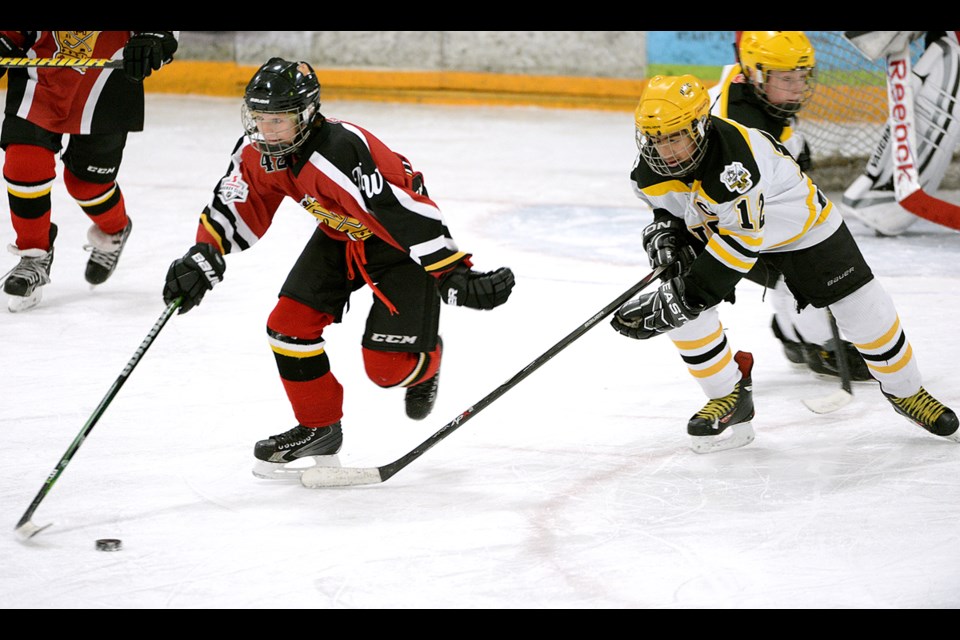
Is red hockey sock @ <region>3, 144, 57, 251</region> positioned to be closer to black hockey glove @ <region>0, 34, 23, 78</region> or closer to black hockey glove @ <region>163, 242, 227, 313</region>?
black hockey glove @ <region>0, 34, 23, 78</region>

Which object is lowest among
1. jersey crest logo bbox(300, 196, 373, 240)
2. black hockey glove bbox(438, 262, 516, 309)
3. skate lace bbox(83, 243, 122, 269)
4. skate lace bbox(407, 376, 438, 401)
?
skate lace bbox(83, 243, 122, 269)

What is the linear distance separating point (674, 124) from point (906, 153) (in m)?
2.66

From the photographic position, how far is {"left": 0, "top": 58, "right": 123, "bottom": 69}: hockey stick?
3.72 meters

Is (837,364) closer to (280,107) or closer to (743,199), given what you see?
(743,199)

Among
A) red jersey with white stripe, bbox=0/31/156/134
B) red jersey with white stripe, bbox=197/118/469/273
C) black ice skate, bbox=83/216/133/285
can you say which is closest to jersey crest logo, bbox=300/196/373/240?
red jersey with white stripe, bbox=197/118/469/273

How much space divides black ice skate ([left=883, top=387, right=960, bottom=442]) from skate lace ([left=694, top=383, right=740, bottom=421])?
0.39 meters

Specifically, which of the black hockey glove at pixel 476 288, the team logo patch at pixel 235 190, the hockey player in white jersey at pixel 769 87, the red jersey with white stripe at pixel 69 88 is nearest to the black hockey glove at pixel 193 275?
the team logo patch at pixel 235 190

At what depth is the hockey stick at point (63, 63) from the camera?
372 cm

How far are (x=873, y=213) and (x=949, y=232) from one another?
1.18 feet

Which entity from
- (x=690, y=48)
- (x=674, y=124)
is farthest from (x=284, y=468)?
(x=690, y=48)

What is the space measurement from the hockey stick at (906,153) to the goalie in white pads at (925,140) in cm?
11

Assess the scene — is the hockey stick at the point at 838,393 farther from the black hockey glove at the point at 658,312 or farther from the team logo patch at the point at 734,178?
the team logo patch at the point at 734,178
